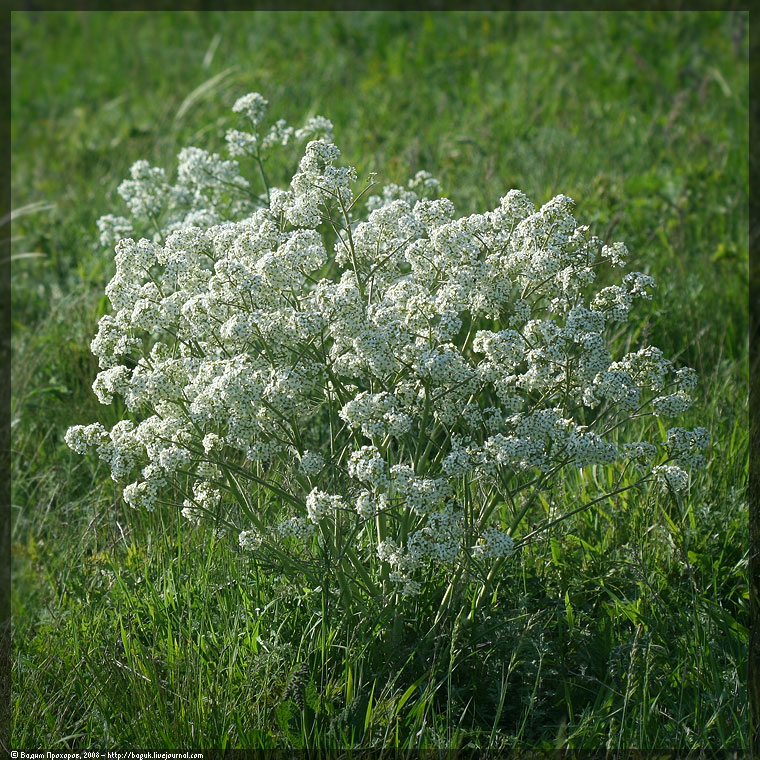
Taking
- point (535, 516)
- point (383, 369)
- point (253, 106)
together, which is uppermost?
point (253, 106)

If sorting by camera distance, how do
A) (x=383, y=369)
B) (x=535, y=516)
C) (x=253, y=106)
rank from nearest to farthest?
(x=383, y=369) → (x=535, y=516) → (x=253, y=106)

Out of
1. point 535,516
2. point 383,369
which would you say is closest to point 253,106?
point 383,369

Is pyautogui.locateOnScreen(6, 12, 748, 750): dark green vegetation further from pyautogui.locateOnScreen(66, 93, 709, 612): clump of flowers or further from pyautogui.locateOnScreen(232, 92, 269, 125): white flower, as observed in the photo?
pyautogui.locateOnScreen(232, 92, 269, 125): white flower

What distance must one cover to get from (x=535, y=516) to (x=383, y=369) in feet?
4.31

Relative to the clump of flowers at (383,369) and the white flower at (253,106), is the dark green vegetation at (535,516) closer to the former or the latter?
the clump of flowers at (383,369)

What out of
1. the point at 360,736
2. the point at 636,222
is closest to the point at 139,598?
the point at 360,736

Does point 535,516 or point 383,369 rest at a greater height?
point 383,369

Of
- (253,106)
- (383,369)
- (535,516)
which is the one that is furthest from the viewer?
(253,106)

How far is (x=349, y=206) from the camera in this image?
2.94 metres

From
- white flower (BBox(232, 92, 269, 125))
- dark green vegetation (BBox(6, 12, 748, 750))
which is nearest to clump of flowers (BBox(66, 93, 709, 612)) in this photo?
dark green vegetation (BBox(6, 12, 748, 750))

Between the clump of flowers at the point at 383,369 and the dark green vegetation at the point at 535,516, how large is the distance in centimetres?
30

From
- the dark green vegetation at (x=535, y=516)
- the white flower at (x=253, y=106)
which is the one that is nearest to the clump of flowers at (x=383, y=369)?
the dark green vegetation at (x=535, y=516)

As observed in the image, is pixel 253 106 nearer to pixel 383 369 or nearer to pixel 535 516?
pixel 383 369

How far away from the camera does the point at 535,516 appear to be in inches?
139
